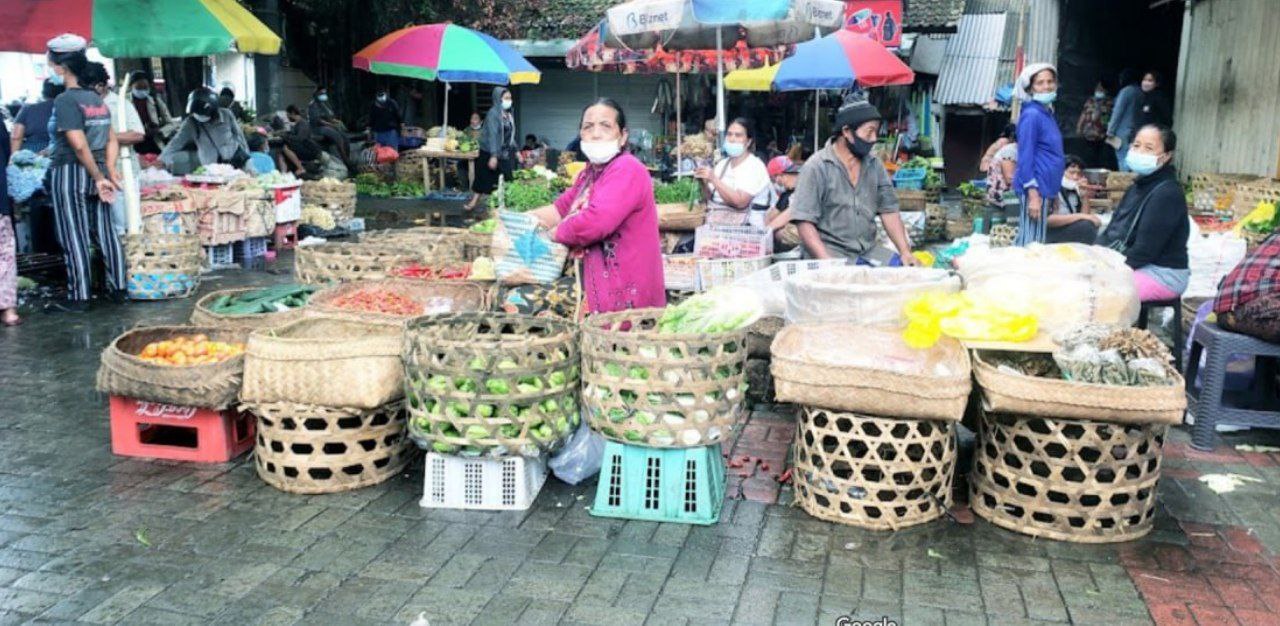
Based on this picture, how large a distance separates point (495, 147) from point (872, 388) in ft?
40.4

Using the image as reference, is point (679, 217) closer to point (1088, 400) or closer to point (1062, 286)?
point (1062, 286)

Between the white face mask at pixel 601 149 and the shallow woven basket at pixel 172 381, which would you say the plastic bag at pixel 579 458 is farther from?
the shallow woven basket at pixel 172 381

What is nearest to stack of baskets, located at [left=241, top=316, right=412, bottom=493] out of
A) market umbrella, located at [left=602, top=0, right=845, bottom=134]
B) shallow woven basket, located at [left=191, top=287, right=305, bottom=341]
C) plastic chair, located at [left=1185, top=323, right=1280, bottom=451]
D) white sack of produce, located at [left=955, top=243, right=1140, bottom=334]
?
shallow woven basket, located at [left=191, top=287, right=305, bottom=341]

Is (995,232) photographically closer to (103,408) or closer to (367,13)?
(103,408)

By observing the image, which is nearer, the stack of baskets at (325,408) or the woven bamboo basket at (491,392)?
the woven bamboo basket at (491,392)

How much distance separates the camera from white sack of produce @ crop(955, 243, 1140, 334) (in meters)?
4.80

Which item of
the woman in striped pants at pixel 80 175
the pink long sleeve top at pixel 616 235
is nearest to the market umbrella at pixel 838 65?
the woman in striped pants at pixel 80 175

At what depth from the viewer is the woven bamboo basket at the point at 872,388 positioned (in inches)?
168

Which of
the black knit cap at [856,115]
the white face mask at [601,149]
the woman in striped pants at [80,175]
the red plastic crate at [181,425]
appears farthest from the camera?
the woman in striped pants at [80,175]

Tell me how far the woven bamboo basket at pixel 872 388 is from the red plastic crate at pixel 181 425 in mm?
2753

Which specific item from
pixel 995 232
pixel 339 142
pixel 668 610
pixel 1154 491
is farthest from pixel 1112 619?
pixel 339 142

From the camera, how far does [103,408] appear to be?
6.14 m

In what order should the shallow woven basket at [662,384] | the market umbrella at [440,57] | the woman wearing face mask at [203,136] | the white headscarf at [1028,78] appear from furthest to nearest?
the market umbrella at [440,57] → the woman wearing face mask at [203,136] → the white headscarf at [1028,78] → the shallow woven basket at [662,384]

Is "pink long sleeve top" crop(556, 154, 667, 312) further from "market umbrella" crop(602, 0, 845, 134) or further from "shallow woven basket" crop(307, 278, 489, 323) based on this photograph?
"market umbrella" crop(602, 0, 845, 134)
